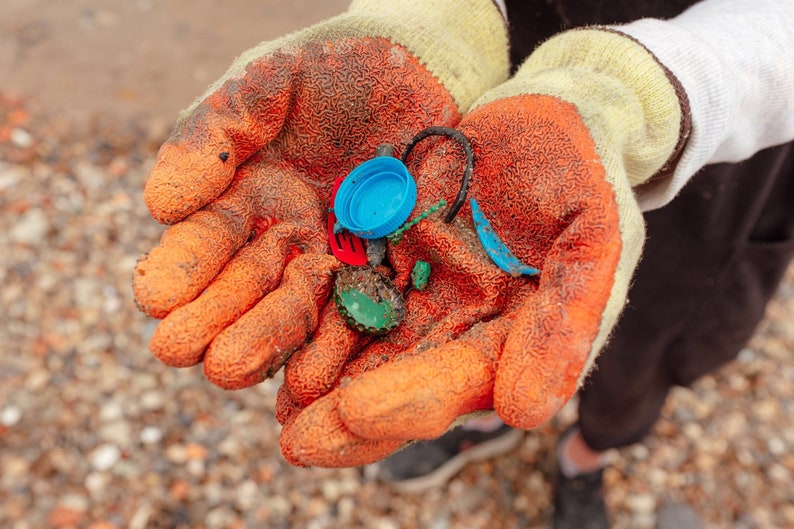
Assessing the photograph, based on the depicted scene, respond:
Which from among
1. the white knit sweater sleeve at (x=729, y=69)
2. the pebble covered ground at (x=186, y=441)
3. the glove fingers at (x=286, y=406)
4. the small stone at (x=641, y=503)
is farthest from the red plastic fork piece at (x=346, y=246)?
the small stone at (x=641, y=503)

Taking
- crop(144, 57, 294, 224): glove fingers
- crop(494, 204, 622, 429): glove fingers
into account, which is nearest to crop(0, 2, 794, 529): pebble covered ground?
crop(144, 57, 294, 224): glove fingers

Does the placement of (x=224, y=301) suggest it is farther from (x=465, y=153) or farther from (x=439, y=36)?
(x=439, y=36)

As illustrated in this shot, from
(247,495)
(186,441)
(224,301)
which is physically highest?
(224,301)

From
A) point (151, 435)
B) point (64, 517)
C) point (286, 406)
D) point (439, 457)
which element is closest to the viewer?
point (286, 406)

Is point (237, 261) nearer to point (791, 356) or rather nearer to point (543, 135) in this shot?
point (543, 135)

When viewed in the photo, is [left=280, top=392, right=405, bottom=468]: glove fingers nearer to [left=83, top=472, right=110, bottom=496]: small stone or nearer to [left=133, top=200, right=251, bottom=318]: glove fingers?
[left=133, top=200, right=251, bottom=318]: glove fingers

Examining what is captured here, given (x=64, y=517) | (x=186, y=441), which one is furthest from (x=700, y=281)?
(x=64, y=517)

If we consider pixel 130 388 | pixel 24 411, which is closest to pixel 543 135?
pixel 130 388
